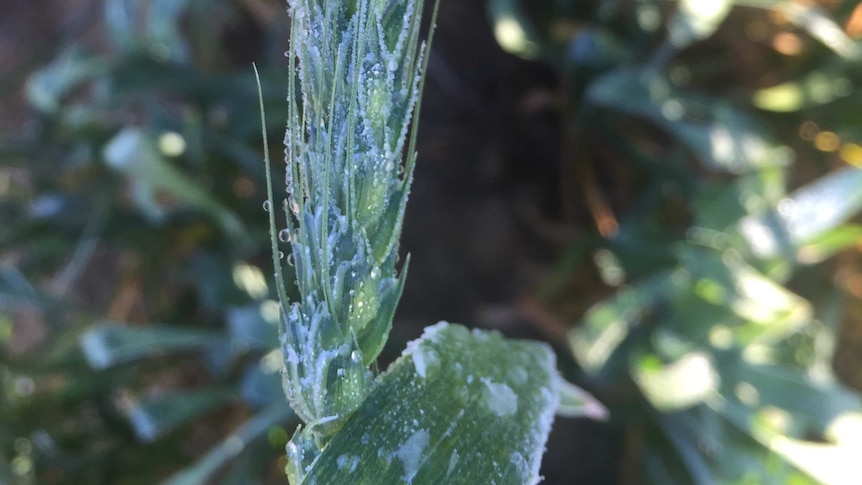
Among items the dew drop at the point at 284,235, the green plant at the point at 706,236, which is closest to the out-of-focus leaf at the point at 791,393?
the green plant at the point at 706,236

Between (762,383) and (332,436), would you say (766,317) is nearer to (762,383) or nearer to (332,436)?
(762,383)

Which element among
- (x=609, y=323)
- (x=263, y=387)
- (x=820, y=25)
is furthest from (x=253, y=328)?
(x=820, y=25)

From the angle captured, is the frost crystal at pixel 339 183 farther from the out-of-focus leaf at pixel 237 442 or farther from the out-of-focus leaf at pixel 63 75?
the out-of-focus leaf at pixel 63 75

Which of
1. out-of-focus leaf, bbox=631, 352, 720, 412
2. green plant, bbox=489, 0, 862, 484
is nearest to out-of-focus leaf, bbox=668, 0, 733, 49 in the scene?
green plant, bbox=489, 0, 862, 484

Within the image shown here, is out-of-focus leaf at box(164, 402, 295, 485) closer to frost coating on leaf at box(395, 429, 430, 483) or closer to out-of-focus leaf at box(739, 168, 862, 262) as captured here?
frost coating on leaf at box(395, 429, 430, 483)

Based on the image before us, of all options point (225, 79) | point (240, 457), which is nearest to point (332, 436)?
point (240, 457)

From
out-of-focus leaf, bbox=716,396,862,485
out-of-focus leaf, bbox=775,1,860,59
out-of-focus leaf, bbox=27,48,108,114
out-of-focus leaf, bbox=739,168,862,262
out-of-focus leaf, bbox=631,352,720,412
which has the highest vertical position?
out-of-focus leaf, bbox=775,1,860,59
